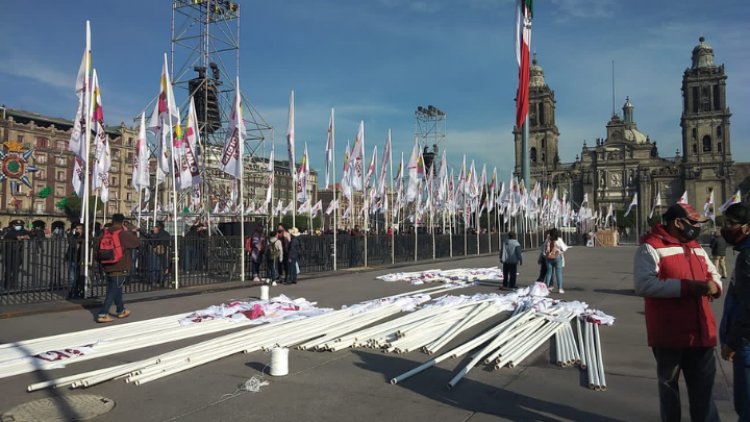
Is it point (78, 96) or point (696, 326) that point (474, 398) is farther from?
point (78, 96)

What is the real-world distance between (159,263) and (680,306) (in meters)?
13.2

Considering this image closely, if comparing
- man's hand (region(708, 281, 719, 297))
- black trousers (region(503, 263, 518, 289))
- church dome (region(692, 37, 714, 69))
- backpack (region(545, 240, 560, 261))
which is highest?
church dome (region(692, 37, 714, 69))

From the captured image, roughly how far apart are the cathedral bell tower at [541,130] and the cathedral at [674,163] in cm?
151

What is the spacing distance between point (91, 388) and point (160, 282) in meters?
9.43

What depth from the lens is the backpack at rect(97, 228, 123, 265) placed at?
9.80 m

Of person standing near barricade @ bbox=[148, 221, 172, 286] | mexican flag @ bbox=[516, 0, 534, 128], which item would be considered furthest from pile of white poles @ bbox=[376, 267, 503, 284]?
mexican flag @ bbox=[516, 0, 534, 128]

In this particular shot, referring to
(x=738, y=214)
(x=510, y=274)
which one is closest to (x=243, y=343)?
(x=738, y=214)

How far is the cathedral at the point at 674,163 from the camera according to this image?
97438 millimetres

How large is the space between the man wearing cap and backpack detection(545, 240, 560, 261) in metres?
10.2

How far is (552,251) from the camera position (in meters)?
14.2

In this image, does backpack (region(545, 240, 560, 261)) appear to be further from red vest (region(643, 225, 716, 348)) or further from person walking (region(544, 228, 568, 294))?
red vest (region(643, 225, 716, 348))

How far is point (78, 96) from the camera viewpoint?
13484 millimetres

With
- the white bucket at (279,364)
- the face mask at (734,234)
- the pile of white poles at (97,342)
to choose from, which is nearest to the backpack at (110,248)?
the pile of white poles at (97,342)

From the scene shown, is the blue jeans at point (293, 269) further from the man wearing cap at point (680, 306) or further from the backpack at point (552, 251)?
the man wearing cap at point (680, 306)
